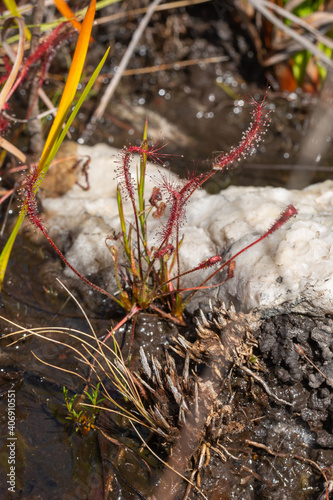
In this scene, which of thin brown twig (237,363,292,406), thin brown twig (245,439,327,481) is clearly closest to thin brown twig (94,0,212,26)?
thin brown twig (237,363,292,406)

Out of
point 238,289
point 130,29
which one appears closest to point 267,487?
point 238,289

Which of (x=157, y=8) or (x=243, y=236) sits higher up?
(x=157, y=8)

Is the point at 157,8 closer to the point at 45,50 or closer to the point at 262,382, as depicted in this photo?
the point at 45,50

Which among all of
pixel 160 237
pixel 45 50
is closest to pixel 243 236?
pixel 160 237

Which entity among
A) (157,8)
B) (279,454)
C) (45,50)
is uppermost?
(157,8)

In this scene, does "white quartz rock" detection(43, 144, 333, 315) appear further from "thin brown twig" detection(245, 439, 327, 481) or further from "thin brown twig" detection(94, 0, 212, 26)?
"thin brown twig" detection(94, 0, 212, 26)

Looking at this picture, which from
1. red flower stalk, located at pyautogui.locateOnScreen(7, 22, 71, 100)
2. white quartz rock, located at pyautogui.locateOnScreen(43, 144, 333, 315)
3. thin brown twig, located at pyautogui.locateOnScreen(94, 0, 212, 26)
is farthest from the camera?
thin brown twig, located at pyautogui.locateOnScreen(94, 0, 212, 26)

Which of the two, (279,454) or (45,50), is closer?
(279,454)

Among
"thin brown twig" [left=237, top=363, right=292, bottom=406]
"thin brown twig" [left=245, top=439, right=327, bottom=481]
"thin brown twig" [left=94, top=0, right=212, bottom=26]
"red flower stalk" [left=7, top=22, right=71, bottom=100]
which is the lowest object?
"thin brown twig" [left=245, top=439, right=327, bottom=481]

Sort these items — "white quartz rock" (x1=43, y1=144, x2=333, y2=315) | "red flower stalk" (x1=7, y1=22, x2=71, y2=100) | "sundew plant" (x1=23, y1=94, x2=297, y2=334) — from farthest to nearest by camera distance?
"red flower stalk" (x1=7, y1=22, x2=71, y2=100) < "white quartz rock" (x1=43, y1=144, x2=333, y2=315) < "sundew plant" (x1=23, y1=94, x2=297, y2=334)
